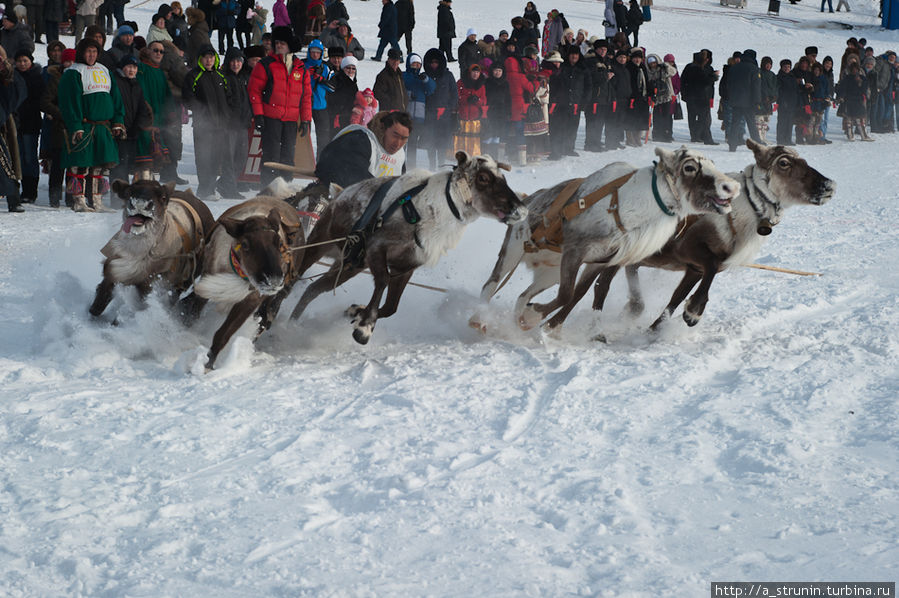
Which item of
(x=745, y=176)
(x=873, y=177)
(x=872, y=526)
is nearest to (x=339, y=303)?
(x=745, y=176)

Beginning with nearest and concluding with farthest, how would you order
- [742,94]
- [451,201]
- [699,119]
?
[451,201] → [742,94] → [699,119]

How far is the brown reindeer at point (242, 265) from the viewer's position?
5465mm

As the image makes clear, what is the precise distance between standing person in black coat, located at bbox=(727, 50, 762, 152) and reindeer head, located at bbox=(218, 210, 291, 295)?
14428 millimetres

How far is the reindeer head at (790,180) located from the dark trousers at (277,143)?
646cm

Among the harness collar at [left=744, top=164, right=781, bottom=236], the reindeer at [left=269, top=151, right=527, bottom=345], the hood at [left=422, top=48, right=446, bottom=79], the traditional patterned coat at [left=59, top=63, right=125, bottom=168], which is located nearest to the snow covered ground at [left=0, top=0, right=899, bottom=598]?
the reindeer at [left=269, top=151, right=527, bottom=345]

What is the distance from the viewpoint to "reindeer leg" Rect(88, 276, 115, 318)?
620 centimetres

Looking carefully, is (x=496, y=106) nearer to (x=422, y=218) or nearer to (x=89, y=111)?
(x=89, y=111)

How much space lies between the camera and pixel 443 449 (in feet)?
15.0

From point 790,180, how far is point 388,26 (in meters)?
14.8

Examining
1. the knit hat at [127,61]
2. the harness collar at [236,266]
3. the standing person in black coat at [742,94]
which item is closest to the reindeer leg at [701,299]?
the harness collar at [236,266]

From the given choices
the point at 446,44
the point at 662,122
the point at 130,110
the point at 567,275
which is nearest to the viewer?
the point at 567,275

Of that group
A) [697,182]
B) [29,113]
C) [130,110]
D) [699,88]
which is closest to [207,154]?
[130,110]

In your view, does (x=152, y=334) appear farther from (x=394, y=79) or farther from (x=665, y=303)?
(x=394, y=79)

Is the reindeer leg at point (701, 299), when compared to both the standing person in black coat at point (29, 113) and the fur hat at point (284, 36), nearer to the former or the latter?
the fur hat at point (284, 36)
